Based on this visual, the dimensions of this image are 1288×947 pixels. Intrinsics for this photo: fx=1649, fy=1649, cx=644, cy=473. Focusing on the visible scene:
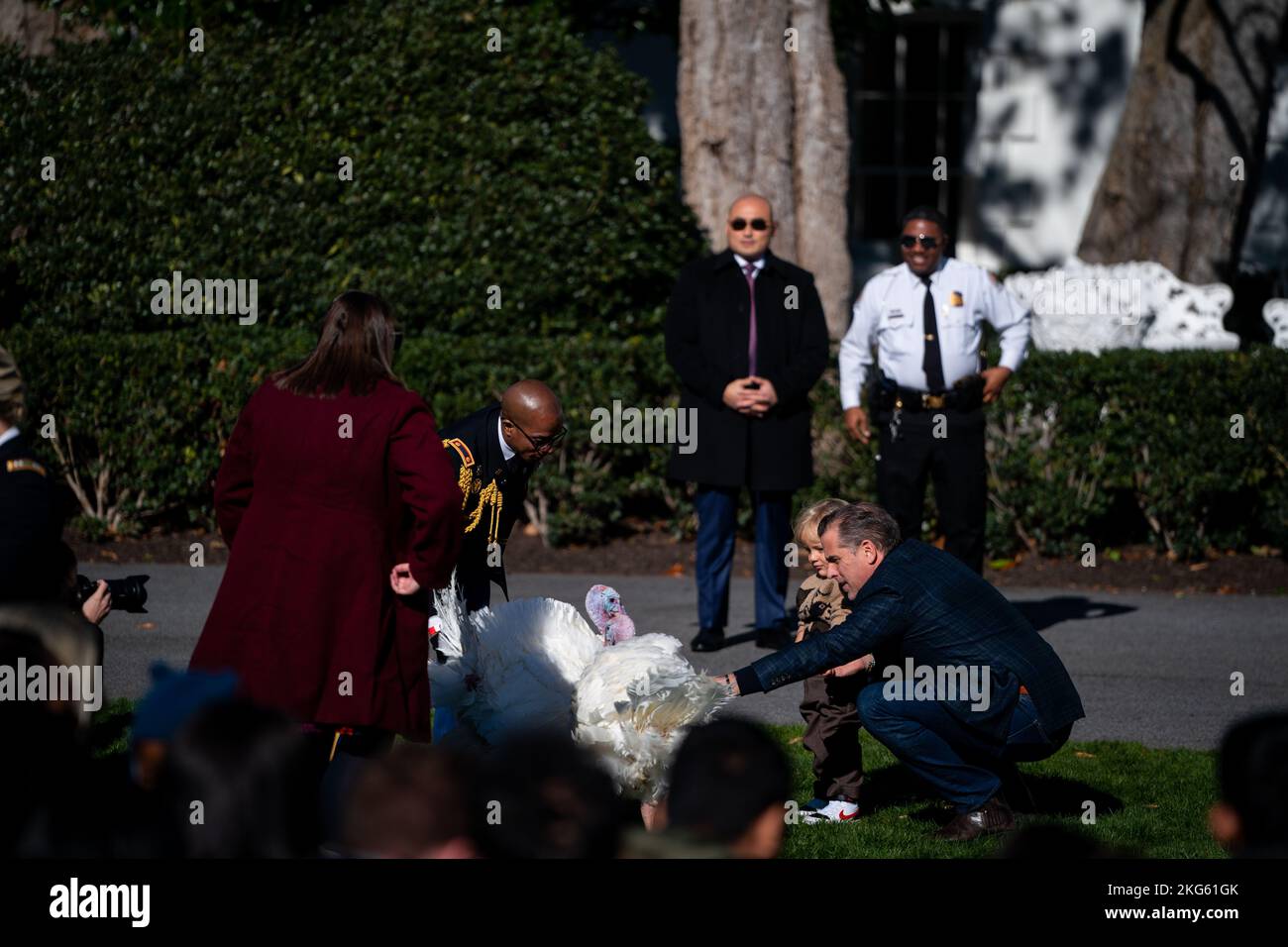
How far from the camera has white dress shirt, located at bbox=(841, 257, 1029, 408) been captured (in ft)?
29.1

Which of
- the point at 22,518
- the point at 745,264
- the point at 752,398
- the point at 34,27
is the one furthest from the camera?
the point at 34,27

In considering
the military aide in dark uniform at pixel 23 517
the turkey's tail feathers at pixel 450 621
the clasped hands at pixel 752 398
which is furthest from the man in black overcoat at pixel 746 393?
the military aide in dark uniform at pixel 23 517

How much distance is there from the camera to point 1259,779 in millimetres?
3148

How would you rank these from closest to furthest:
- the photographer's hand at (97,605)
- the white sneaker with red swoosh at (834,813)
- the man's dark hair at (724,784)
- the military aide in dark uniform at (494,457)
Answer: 1. the man's dark hair at (724,784)
2. the photographer's hand at (97,605)
3. the military aide in dark uniform at (494,457)
4. the white sneaker with red swoosh at (834,813)

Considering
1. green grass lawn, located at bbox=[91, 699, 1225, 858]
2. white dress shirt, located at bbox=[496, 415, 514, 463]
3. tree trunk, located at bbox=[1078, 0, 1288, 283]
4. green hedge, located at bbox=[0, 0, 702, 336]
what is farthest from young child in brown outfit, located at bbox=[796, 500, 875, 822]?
tree trunk, located at bbox=[1078, 0, 1288, 283]

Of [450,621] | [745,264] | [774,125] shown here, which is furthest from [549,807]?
[774,125]

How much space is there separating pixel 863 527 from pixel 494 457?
1.34 metres

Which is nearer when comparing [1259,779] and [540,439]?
[1259,779]

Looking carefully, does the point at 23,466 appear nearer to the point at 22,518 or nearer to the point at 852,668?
the point at 22,518

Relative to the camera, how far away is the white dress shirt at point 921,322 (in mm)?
8883

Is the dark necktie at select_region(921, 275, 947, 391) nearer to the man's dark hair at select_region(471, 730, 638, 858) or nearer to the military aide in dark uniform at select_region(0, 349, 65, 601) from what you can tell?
the military aide in dark uniform at select_region(0, 349, 65, 601)

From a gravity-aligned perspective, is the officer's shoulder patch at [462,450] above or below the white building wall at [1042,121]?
below

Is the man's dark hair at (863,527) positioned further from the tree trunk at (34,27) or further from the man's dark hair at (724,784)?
the tree trunk at (34,27)

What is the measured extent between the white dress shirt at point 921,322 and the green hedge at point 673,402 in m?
2.40
